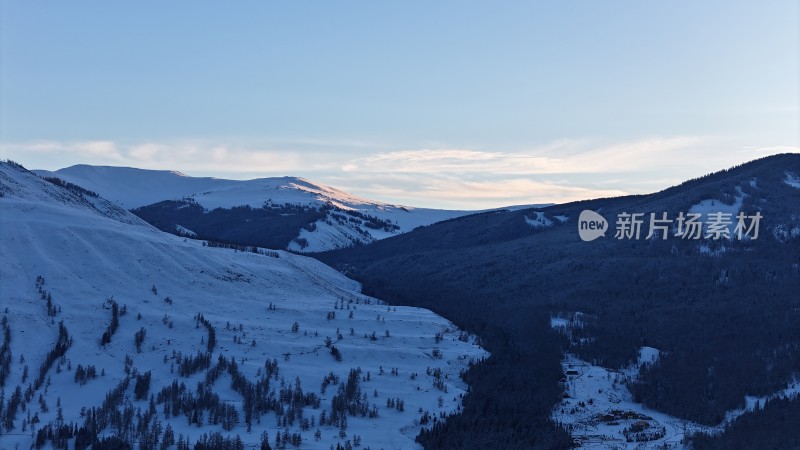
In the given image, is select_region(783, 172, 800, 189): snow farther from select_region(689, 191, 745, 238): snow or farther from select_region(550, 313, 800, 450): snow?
select_region(550, 313, 800, 450): snow

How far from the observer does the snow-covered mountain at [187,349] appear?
32.4m

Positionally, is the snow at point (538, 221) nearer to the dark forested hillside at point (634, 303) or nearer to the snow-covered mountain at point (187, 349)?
the dark forested hillside at point (634, 303)

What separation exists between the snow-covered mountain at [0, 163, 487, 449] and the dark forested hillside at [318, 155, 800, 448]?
137 inches

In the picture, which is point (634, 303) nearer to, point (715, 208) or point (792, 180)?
point (715, 208)

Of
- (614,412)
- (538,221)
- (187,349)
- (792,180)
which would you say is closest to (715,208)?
(792,180)

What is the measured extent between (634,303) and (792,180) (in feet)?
144

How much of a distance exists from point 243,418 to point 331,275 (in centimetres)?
4033

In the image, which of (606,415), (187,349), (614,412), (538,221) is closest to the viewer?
(606,415)

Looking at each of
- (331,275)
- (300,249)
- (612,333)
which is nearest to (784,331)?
(612,333)

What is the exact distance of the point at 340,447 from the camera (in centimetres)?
3081

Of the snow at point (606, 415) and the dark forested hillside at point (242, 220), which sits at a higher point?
the dark forested hillside at point (242, 220)

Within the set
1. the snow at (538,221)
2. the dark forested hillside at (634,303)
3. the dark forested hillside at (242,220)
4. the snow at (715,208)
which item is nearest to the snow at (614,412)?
the dark forested hillside at (634,303)

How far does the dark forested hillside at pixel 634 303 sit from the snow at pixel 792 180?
0.47 metres

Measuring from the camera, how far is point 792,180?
92438 millimetres
